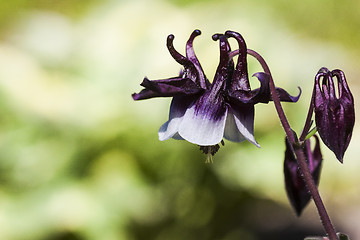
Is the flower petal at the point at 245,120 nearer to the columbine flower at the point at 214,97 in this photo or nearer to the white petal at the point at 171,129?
the columbine flower at the point at 214,97

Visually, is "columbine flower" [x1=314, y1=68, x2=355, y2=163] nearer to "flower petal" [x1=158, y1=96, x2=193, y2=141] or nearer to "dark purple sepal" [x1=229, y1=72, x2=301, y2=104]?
"dark purple sepal" [x1=229, y1=72, x2=301, y2=104]

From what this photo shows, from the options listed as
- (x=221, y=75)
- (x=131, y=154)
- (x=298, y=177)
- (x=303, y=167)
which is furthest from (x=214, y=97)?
(x=131, y=154)

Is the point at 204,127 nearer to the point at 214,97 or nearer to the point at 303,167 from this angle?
the point at 214,97

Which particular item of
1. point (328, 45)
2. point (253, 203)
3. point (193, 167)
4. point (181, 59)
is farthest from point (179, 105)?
point (328, 45)

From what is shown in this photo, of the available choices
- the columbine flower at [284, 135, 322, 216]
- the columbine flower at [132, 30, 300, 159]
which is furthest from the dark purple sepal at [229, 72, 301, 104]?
the columbine flower at [284, 135, 322, 216]

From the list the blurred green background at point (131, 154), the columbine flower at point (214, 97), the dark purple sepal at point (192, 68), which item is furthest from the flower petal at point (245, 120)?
the blurred green background at point (131, 154)
